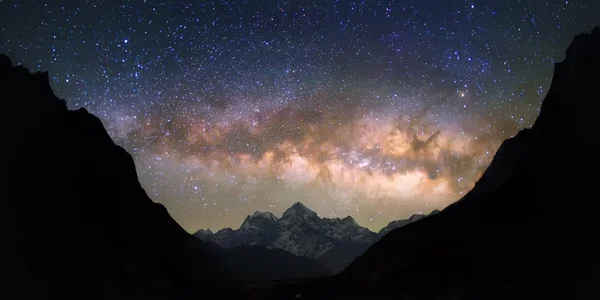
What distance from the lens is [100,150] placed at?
71312 mm

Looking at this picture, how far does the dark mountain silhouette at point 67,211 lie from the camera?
46.7 meters

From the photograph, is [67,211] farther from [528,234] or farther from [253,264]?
[253,264]

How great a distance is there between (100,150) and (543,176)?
80.9 m

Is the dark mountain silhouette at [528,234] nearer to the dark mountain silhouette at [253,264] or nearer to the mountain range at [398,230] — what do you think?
the mountain range at [398,230]

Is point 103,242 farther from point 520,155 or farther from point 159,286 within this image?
point 520,155

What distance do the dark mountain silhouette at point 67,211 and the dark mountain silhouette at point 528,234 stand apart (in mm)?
23858

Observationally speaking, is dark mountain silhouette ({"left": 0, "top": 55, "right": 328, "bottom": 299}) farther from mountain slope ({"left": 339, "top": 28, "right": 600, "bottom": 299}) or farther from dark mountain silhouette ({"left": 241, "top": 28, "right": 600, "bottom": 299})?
mountain slope ({"left": 339, "top": 28, "right": 600, "bottom": 299})

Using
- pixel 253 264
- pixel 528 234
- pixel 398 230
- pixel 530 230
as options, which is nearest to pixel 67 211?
pixel 398 230

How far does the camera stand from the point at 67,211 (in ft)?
180

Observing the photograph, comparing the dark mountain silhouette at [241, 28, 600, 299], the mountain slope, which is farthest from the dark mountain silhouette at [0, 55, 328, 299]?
the mountain slope

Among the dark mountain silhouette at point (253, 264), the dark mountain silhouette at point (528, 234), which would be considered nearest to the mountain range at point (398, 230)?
the dark mountain silhouette at point (528, 234)

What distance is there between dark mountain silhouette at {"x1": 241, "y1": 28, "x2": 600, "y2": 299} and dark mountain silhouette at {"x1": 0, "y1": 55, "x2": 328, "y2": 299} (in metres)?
23.9

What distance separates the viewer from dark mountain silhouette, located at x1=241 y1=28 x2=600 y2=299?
36.8 meters

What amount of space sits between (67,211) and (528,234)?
6772 centimetres
